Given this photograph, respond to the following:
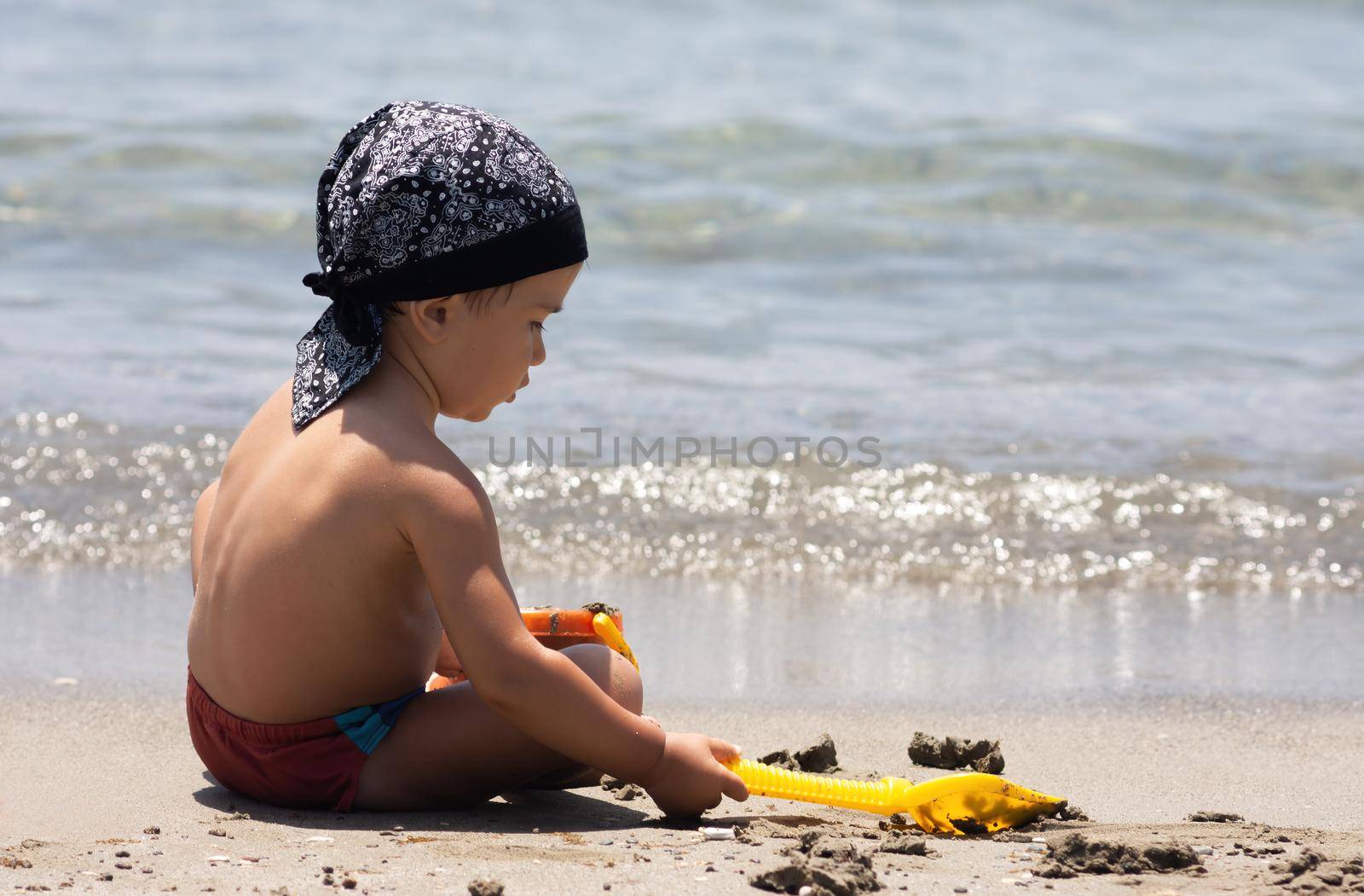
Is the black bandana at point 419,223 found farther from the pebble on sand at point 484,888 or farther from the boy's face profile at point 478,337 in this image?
the pebble on sand at point 484,888

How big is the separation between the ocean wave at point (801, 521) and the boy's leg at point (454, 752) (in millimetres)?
1581

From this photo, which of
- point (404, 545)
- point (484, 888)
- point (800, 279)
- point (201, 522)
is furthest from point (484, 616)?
point (800, 279)

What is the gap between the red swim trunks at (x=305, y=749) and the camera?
2.12 m

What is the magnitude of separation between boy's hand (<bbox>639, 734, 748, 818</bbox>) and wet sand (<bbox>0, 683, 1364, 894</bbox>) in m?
0.04

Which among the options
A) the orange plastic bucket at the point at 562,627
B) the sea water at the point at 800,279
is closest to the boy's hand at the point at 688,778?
the orange plastic bucket at the point at 562,627

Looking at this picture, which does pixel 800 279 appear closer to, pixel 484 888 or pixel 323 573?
pixel 323 573

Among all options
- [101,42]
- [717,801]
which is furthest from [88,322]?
[101,42]


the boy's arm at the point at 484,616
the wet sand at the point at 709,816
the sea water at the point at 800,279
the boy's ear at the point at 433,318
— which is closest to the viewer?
the wet sand at the point at 709,816

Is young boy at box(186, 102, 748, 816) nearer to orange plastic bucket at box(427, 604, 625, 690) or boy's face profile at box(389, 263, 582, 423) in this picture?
boy's face profile at box(389, 263, 582, 423)

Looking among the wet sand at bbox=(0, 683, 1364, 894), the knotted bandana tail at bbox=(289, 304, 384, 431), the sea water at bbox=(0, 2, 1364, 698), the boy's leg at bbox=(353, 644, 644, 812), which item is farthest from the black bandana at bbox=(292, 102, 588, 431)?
the sea water at bbox=(0, 2, 1364, 698)

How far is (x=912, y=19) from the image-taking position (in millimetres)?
12672

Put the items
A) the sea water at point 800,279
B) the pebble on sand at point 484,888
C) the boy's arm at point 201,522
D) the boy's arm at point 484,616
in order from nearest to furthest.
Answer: the pebble on sand at point 484,888 → the boy's arm at point 484,616 → the boy's arm at point 201,522 → the sea water at point 800,279

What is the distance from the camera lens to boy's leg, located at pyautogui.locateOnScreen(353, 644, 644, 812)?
212cm

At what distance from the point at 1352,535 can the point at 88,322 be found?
448 cm
